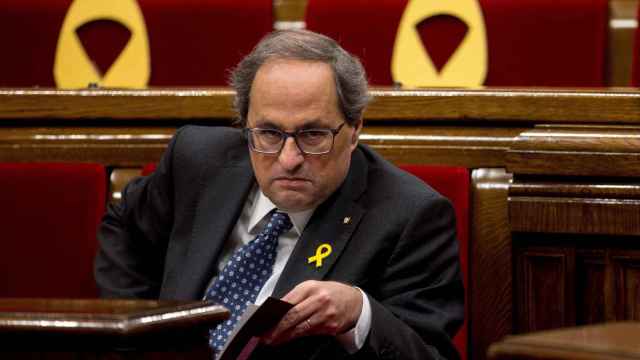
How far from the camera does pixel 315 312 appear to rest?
713 mm

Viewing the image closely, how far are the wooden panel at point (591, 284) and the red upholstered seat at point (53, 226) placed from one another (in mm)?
432

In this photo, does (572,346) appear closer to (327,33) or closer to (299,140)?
(299,140)

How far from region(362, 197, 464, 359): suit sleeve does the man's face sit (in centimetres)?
7

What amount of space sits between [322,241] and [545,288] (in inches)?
6.4

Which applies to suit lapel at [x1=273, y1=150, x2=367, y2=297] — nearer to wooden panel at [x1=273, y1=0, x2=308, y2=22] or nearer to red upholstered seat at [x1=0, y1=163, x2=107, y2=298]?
red upholstered seat at [x1=0, y1=163, x2=107, y2=298]

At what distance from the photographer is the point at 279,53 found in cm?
87

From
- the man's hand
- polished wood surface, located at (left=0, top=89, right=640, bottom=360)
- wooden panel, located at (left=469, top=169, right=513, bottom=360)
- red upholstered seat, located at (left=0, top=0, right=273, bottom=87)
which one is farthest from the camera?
red upholstered seat, located at (left=0, top=0, right=273, bottom=87)

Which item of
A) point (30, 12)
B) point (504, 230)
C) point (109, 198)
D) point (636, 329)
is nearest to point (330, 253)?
point (504, 230)

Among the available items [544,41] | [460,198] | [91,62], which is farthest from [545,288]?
[91,62]

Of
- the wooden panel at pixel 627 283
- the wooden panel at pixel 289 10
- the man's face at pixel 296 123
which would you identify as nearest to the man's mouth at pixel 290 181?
the man's face at pixel 296 123

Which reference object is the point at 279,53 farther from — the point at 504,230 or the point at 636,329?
the point at 636,329

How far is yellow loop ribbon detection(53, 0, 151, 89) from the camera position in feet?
4.02

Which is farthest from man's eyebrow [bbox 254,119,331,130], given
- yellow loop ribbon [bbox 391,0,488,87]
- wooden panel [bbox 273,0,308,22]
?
wooden panel [bbox 273,0,308,22]

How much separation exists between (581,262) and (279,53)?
266 mm
